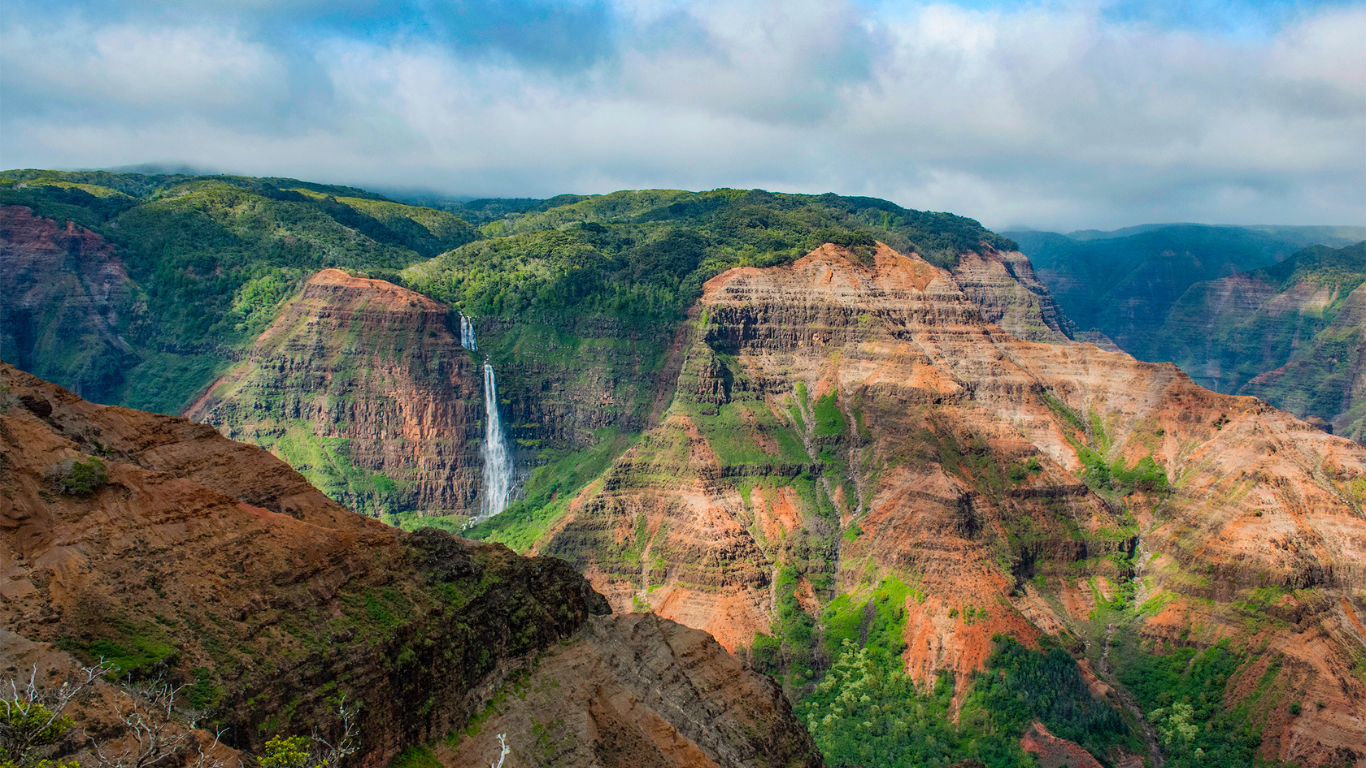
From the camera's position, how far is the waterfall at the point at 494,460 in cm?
17050

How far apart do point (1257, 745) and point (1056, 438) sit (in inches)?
2364

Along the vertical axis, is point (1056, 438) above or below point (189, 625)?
below

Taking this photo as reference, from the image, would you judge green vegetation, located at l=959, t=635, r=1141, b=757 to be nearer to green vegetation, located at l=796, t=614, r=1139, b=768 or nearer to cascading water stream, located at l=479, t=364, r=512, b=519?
green vegetation, located at l=796, t=614, r=1139, b=768

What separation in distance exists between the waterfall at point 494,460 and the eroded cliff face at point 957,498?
105 feet

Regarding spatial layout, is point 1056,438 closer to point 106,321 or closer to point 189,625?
point 189,625

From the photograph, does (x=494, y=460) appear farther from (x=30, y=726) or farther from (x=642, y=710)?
(x=30, y=726)

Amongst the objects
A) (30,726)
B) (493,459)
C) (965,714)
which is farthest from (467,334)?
(30,726)

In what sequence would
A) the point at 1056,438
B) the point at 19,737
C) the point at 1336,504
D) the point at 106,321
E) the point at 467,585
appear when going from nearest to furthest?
the point at 19,737 < the point at 467,585 < the point at 1336,504 < the point at 1056,438 < the point at 106,321

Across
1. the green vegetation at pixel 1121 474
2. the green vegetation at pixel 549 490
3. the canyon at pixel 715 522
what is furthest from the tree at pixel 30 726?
the green vegetation at pixel 1121 474

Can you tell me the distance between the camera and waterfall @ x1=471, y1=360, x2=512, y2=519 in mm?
170500

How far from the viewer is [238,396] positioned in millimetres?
175875

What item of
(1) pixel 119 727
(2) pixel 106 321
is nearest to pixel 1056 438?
(1) pixel 119 727

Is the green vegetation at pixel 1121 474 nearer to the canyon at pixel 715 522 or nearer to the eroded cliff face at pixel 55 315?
the canyon at pixel 715 522

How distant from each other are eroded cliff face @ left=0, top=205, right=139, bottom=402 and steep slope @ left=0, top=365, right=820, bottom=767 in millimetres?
148858
